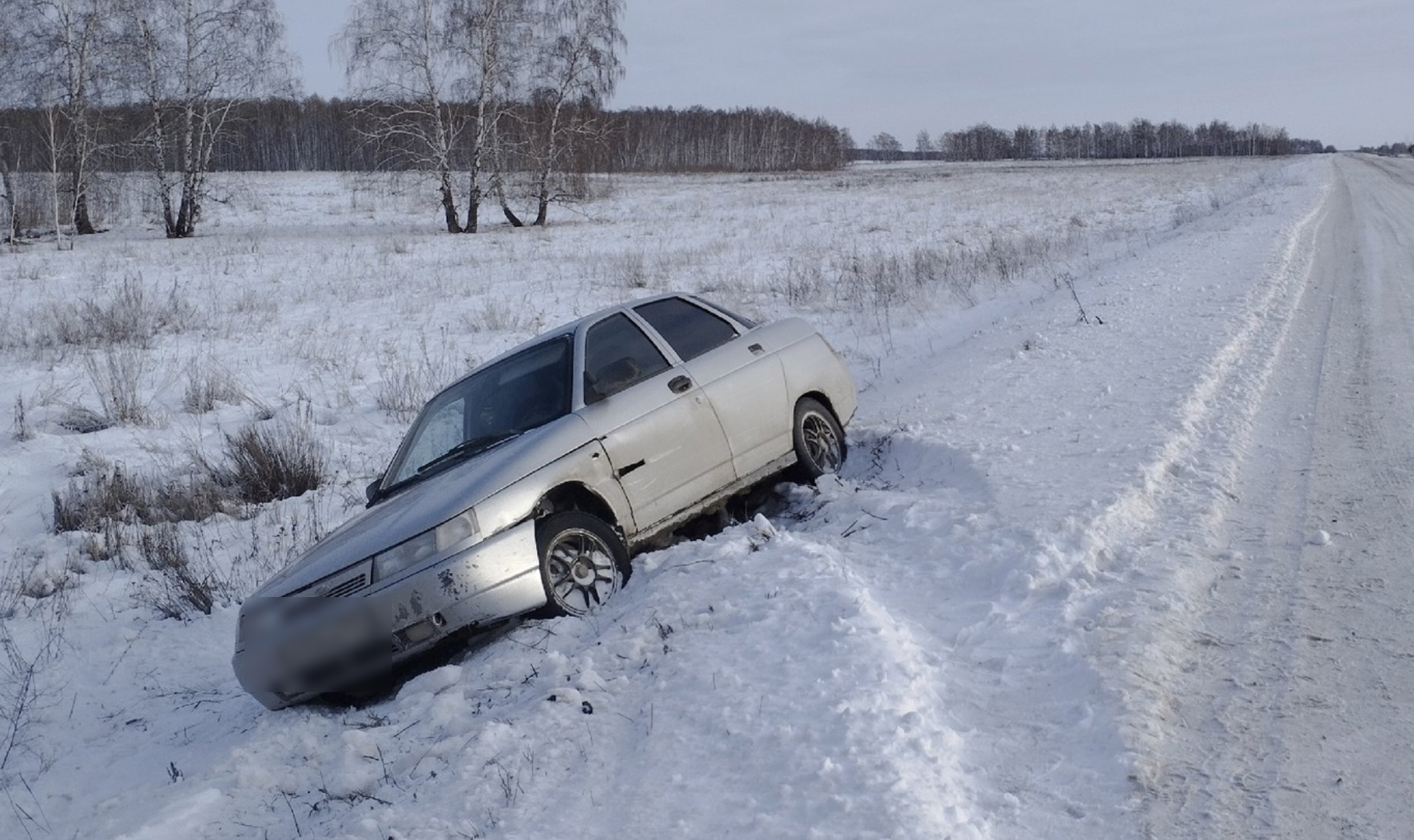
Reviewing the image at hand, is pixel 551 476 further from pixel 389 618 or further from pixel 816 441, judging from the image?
pixel 816 441

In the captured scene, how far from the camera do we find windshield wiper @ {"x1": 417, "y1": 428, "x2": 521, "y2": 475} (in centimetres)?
573

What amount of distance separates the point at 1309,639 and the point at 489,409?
170 inches

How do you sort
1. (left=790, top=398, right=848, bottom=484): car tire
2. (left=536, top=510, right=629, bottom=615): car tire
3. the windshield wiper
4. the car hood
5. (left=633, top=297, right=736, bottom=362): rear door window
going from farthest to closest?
(left=790, top=398, right=848, bottom=484): car tire
(left=633, top=297, right=736, bottom=362): rear door window
the windshield wiper
(left=536, top=510, right=629, bottom=615): car tire
the car hood

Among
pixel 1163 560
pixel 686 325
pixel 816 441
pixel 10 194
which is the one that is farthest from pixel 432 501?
pixel 10 194

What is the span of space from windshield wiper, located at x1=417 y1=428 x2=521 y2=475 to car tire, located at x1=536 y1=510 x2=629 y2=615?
0.67m

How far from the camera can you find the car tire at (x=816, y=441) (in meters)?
6.91

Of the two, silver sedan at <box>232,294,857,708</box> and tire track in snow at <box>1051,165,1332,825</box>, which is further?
silver sedan at <box>232,294,857,708</box>

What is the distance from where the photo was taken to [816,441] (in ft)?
23.5

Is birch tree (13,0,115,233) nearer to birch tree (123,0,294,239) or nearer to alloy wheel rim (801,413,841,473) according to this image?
birch tree (123,0,294,239)

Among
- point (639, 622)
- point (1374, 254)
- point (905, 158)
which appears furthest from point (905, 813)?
point (905, 158)

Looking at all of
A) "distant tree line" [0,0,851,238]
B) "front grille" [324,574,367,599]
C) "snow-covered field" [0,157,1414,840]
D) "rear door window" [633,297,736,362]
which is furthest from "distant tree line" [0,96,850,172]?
"front grille" [324,574,367,599]

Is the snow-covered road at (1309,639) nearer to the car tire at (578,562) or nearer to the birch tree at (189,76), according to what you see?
the car tire at (578,562)

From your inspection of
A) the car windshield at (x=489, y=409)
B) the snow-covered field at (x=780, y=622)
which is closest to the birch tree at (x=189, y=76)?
the snow-covered field at (x=780, y=622)

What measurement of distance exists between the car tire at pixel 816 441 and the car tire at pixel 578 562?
1.88m
